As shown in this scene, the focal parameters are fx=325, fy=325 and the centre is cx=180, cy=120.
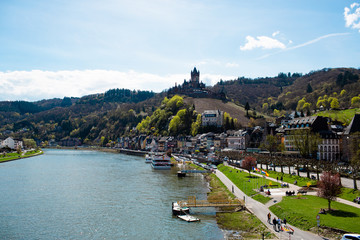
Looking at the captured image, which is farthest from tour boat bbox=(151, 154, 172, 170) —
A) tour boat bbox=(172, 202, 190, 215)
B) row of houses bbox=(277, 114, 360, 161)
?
tour boat bbox=(172, 202, 190, 215)

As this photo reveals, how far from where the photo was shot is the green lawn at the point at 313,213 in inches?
1154

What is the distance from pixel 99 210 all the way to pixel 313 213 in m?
27.9

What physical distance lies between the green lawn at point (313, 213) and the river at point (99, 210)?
7599 millimetres

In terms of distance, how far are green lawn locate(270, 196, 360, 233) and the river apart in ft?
24.9

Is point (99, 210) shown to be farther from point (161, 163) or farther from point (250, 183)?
point (161, 163)

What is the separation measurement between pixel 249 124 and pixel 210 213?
119m

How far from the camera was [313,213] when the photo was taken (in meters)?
33.0

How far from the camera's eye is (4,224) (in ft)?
127

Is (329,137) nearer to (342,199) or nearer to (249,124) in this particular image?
(342,199)

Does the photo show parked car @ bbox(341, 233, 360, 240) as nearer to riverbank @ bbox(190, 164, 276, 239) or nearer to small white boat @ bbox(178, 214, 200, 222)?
riverbank @ bbox(190, 164, 276, 239)

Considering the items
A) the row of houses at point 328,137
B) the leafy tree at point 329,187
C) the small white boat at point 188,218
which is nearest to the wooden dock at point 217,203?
the small white boat at point 188,218

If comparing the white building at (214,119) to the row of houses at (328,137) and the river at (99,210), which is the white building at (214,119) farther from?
the river at (99,210)

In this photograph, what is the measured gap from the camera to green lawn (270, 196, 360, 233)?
2931 centimetres

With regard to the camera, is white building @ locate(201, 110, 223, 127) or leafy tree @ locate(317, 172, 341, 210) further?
white building @ locate(201, 110, 223, 127)
